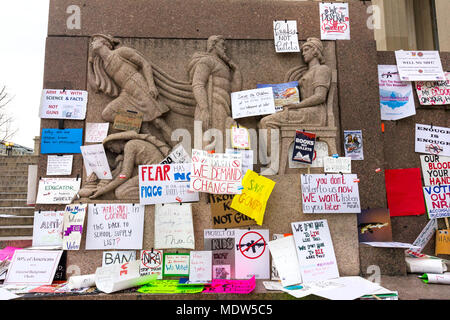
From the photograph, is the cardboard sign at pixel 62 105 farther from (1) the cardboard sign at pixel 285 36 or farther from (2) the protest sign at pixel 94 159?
(1) the cardboard sign at pixel 285 36

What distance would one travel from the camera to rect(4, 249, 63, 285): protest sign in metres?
3.06

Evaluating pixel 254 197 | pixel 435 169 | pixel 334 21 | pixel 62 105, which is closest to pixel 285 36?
pixel 334 21

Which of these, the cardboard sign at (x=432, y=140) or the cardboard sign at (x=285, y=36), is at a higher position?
the cardboard sign at (x=285, y=36)

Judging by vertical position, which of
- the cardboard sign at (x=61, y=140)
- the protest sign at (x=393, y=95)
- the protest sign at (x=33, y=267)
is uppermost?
the protest sign at (x=393, y=95)

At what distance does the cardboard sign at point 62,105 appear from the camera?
3900 millimetres

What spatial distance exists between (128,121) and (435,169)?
426 cm

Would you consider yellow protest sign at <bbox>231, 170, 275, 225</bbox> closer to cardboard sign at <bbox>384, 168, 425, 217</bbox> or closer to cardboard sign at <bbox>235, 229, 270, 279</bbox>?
cardboard sign at <bbox>235, 229, 270, 279</bbox>

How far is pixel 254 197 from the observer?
317cm

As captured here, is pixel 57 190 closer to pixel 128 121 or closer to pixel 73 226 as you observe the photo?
pixel 73 226

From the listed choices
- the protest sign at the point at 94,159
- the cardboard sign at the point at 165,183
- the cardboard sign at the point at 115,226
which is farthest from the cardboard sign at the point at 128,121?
the cardboard sign at the point at 115,226

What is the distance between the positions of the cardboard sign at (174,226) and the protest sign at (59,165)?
4.59 feet

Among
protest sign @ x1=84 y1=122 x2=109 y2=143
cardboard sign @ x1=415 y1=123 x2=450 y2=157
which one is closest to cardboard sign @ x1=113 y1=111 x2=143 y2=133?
protest sign @ x1=84 y1=122 x2=109 y2=143

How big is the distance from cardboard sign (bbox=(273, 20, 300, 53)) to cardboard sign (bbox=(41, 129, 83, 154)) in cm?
278
